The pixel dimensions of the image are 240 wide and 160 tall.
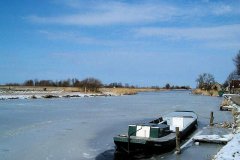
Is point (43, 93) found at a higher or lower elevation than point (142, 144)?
higher

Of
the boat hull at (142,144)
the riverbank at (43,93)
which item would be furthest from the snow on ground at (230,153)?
the riverbank at (43,93)

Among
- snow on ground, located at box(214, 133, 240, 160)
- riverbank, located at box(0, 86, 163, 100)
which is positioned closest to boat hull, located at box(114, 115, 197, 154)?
snow on ground, located at box(214, 133, 240, 160)

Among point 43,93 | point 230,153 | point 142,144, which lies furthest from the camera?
point 43,93

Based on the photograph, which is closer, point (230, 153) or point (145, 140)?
point (230, 153)

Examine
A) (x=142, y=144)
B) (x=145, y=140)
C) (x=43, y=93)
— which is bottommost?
(x=142, y=144)

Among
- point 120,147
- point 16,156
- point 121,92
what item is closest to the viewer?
point 16,156

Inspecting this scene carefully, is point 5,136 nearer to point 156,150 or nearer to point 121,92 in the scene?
point 156,150

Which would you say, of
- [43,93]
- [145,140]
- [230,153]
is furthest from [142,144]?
[43,93]

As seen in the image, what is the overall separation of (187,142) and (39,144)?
7870mm

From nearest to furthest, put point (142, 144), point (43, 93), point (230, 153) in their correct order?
point (230, 153) → point (142, 144) → point (43, 93)

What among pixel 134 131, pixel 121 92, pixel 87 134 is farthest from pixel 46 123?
pixel 121 92

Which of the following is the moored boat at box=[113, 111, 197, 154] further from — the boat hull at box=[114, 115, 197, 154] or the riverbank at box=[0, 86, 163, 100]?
the riverbank at box=[0, 86, 163, 100]

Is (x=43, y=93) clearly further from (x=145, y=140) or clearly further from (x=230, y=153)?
(x=230, y=153)

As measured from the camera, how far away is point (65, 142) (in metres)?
19.1
